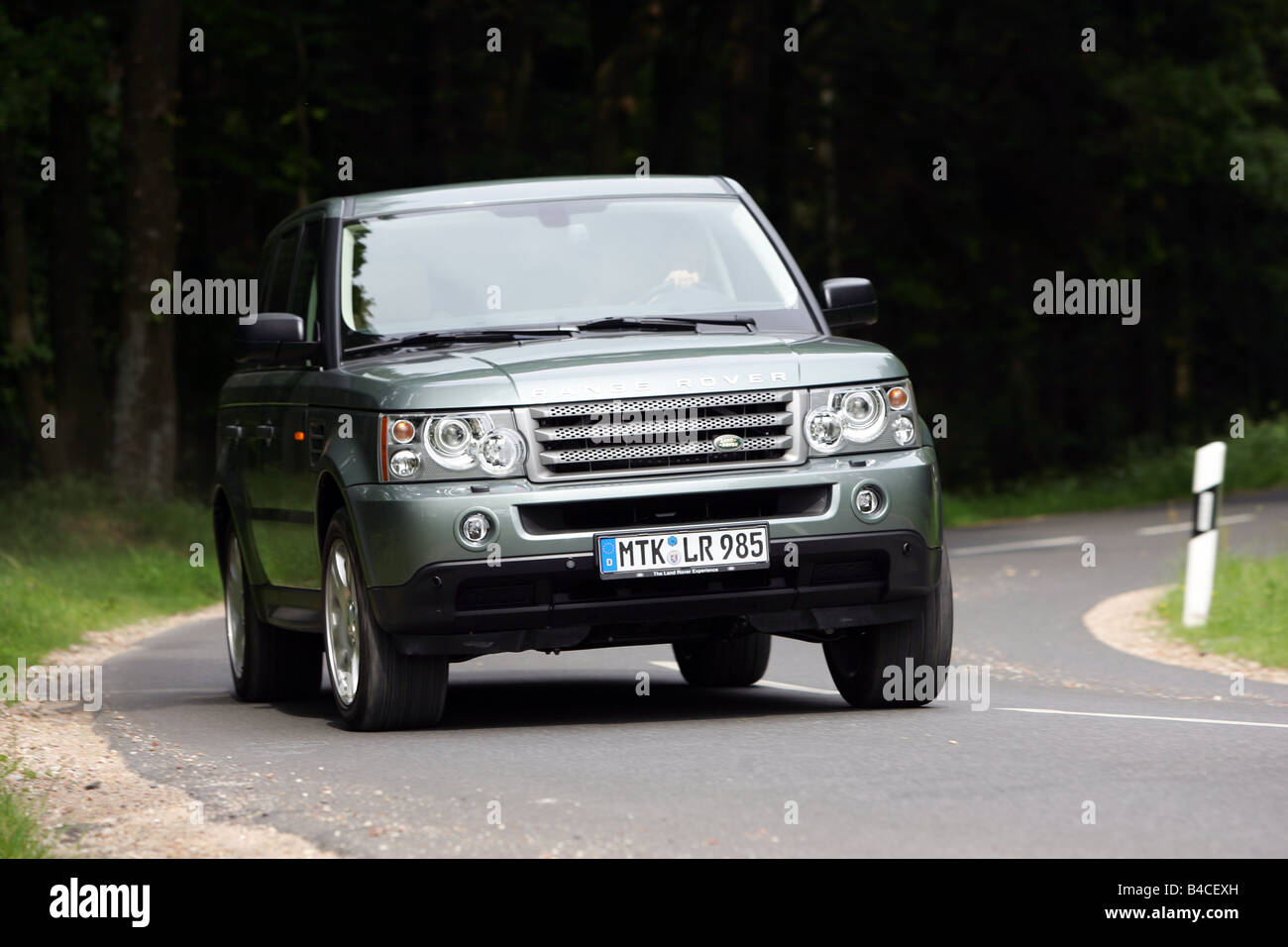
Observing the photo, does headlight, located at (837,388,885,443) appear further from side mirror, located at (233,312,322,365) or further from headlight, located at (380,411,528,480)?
side mirror, located at (233,312,322,365)

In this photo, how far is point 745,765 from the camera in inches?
298

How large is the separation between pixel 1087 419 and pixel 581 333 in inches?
1631

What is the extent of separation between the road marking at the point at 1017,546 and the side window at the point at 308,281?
1207 centimetres

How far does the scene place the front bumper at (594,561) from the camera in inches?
328

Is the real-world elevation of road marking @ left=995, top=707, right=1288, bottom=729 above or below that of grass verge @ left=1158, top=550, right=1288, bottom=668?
above

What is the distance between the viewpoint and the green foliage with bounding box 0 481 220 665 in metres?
15.2

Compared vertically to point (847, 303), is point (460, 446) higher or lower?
lower

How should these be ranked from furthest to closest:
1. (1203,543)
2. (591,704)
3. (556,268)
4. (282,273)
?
(1203,543), (282,273), (591,704), (556,268)

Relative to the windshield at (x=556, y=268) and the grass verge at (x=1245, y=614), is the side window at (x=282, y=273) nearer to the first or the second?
the windshield at (x=556, y=268)

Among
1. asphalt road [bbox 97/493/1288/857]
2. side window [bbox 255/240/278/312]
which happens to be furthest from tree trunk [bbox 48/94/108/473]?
side window [bbox 255/240/278/312]

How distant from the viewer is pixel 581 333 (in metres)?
9.14

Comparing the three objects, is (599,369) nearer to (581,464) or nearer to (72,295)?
(581,464)

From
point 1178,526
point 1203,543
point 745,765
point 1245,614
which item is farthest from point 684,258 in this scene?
point 1178,526

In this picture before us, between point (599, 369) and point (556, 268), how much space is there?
52.8 inches
